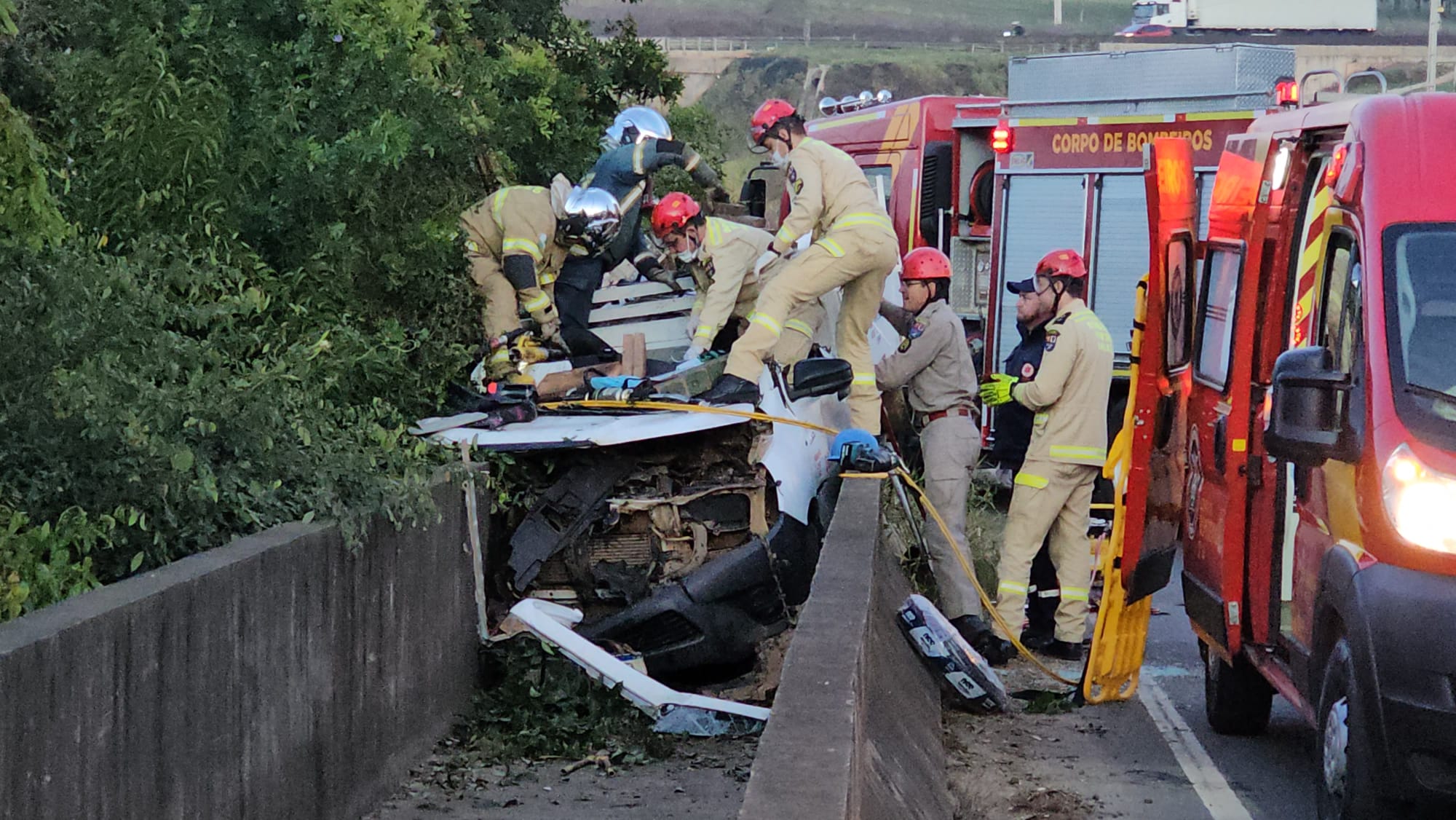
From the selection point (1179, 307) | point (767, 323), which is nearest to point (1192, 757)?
point (1179, 307)

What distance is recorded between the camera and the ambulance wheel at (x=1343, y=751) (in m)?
5.10

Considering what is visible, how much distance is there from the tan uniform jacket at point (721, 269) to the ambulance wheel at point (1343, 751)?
4928 mm

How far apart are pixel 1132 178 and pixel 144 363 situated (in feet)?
33.4

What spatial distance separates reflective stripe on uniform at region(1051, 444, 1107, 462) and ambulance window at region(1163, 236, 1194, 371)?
1.09 metres

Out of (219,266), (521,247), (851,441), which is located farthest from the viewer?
(521,247)

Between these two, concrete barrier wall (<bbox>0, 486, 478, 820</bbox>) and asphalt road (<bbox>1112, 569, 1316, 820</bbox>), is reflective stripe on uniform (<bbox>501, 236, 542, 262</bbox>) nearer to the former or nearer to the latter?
concrete barrier wall (<bbox>0, 486, 478, 820</bbox>)

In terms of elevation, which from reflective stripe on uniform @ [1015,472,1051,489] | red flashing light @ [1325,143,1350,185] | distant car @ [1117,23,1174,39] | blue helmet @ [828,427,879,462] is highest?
distant car @ [1117,23,1174,39]

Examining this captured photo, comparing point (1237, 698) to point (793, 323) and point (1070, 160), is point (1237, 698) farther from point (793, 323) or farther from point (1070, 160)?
point (1070, 160)

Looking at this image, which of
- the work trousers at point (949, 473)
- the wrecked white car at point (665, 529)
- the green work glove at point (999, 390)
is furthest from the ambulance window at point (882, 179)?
the wrecked white car at point (665, 529)

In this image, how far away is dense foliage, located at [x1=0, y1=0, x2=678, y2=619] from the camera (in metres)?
5.20

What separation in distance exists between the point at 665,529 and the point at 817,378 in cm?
129

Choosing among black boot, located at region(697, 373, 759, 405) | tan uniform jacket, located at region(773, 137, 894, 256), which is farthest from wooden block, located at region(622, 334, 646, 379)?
tan uniform jacket, located at region(773, 137, 894, 256)

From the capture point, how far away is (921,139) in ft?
55.0

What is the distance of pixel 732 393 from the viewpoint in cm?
889
